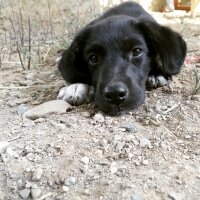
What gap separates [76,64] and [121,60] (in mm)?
511

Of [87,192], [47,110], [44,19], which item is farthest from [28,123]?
[44,19]

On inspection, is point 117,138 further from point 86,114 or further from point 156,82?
point 156,82

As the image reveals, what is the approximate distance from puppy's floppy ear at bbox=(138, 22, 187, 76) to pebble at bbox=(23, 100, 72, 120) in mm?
708

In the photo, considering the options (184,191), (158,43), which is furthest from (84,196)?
(158,43)

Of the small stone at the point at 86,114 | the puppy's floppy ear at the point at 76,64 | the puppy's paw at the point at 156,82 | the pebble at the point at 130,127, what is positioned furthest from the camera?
the puppy's floppy ear at the point at 76,64

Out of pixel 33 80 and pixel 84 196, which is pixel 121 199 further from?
pixel 33 80

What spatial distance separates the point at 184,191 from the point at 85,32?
160cm

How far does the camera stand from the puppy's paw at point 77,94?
9.21 feet

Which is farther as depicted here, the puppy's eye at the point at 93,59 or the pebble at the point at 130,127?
the puppy's eye at the point at 93,59

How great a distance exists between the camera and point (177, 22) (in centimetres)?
548

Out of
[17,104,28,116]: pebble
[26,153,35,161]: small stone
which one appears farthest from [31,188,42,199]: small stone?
[17,104,28,116]: pebble

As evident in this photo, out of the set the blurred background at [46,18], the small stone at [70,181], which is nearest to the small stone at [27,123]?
the small stone at [70,181]

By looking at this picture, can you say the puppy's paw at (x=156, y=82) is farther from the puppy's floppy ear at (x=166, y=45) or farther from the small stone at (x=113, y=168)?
the small stone at (x=113, y=168)

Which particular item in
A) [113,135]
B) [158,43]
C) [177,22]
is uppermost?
[158,43]
